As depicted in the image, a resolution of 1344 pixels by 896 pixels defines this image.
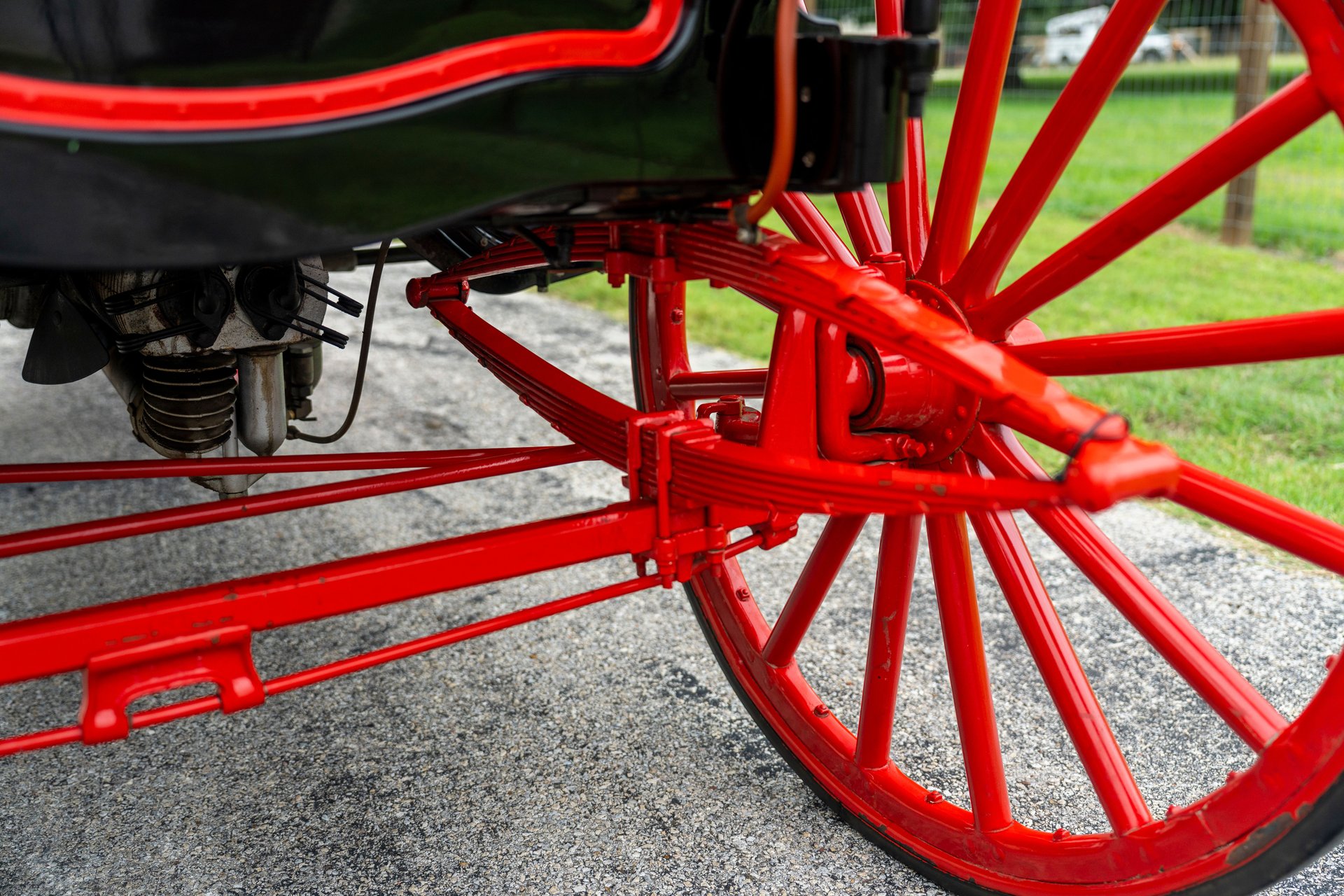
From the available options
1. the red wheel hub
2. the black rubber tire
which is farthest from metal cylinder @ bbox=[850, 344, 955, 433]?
the black rubber tire

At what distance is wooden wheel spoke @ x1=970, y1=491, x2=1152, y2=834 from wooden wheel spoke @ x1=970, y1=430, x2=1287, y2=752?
0.07 metres

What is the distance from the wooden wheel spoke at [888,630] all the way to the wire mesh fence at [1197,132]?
2936mm

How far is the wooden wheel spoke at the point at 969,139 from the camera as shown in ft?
4.99

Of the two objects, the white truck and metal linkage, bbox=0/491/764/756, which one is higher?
the white truck

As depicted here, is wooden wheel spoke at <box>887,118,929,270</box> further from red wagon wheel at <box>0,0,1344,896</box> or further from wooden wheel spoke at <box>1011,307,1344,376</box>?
wooden wheel spoke at <box>1011,307,1344,376</box>

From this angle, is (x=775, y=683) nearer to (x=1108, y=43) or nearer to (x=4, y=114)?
(x=1108, y=43)

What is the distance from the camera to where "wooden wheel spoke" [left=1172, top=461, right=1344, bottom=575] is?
1162 mm

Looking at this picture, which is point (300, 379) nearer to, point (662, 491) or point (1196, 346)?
point (662, 491)

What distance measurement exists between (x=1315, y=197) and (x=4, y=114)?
6629mm

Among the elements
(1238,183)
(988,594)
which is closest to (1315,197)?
(1238,183)

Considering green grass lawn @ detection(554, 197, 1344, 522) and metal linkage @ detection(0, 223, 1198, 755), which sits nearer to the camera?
metal linkage @ detection(0, 223, 1198, 755)

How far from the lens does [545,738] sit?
6.53 feet

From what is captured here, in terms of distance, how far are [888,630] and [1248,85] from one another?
5.42 meters

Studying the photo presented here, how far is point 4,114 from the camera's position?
34.6 inches
